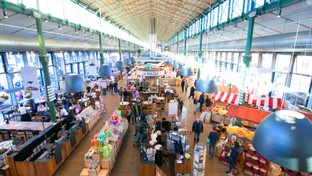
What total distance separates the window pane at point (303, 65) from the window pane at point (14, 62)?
16413 millimetres

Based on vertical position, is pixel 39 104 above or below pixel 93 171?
above

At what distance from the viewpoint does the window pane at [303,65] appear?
824cm

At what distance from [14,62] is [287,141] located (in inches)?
569

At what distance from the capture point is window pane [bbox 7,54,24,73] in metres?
10.9

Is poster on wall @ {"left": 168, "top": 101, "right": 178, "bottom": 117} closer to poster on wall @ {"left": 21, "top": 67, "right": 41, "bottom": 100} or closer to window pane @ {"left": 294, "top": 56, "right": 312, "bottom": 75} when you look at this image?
window pane @ {"left": 294, "top": 56, "right": 312, "bottom": 75}

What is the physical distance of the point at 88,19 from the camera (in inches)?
542

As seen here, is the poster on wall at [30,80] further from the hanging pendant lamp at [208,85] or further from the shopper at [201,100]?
the shopper at [201,100]

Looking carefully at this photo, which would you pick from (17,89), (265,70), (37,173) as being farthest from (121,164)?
(17,89)

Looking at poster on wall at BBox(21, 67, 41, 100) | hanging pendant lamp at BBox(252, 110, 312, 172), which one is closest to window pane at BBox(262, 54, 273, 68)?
hanging pendant lamp at BBox(252, 110, 312, 172)

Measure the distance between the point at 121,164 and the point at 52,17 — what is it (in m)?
7.73

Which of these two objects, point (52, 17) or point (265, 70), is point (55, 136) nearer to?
point (52, 17)

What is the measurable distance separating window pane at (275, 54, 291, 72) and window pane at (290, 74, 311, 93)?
0.72 m

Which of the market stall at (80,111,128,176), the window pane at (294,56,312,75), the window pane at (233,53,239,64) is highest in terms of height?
the window pane at (233,53,239,64)

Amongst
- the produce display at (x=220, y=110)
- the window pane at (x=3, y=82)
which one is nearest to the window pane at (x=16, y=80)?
the window pane at (x=3, y=82)
